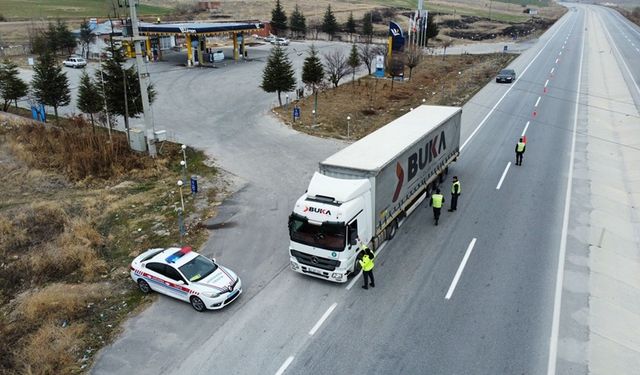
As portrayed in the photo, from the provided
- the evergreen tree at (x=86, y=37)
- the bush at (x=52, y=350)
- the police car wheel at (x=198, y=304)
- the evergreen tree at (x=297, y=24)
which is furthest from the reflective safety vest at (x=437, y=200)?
the evergreen tree at (x=297, y=24)

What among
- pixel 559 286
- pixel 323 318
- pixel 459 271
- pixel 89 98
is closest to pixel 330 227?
pixel 323 318

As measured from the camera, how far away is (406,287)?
50.6 feet

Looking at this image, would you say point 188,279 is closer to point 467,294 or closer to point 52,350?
point 52,350

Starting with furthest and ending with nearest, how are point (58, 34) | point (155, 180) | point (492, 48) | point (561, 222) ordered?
1. point (492, 48)
2. point (58, 34)
3. point (155, 180)
4. point (561, 222)

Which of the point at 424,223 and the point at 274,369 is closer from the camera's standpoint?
the point at 274,369

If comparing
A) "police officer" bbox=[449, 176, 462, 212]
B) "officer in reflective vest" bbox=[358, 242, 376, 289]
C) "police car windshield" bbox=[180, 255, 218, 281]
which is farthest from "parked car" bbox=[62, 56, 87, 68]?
"officer in reflective vest" bbox=[358, 242, 376, 289]

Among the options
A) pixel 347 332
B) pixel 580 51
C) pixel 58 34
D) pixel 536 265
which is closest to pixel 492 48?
pixel 580 51

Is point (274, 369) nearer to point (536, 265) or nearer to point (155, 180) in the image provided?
point (536, 265)

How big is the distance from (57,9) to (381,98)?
101 meters

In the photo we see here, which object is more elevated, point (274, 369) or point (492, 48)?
point (492, 48)

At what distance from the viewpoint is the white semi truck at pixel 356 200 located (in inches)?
587

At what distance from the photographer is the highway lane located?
12297 mm

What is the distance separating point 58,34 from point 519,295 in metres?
73.3

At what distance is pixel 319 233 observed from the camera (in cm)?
1502
